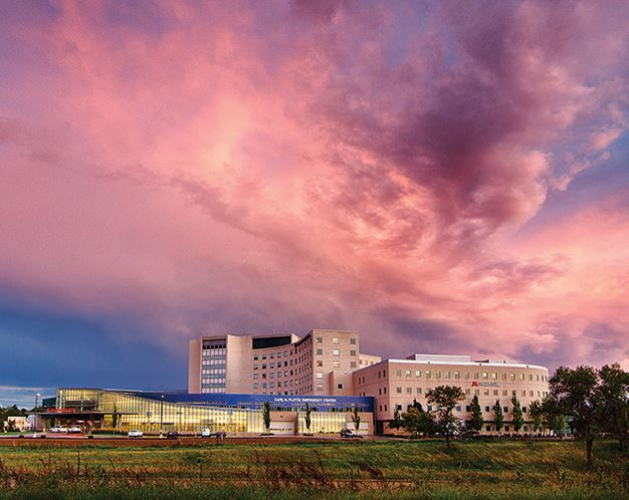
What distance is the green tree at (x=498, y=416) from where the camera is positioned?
139875mm

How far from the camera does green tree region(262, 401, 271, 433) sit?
13488cm

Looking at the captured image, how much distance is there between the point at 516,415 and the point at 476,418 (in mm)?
12795

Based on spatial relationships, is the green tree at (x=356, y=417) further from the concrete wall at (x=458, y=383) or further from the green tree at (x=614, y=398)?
the green tree at (x=614, y=398)

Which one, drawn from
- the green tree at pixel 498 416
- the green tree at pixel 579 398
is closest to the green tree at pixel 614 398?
the green tree at pixel 579 398

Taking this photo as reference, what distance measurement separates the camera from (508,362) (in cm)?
16088

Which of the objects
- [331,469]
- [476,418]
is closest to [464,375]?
[476,418]

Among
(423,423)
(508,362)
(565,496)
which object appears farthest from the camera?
(508,362)

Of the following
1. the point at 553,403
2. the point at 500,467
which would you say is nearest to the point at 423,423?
the point at 553,403

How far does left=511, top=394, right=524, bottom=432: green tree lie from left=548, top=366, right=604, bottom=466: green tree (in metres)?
68.3

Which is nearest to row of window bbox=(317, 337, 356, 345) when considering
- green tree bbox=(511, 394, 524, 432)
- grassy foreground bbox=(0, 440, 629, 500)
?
green tree bbox=(511, 394, 524, 432)

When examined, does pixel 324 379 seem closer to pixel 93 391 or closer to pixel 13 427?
pixel 93 391

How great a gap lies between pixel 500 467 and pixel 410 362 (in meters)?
82.2

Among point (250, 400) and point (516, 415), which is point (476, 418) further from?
point (250, 400)

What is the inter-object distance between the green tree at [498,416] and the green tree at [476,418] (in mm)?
3935
